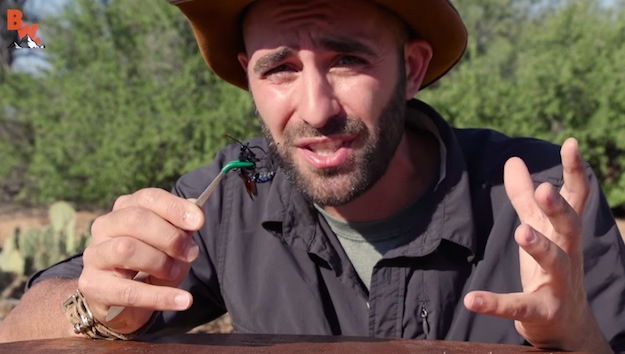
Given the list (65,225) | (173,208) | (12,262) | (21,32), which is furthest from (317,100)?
(21,32)

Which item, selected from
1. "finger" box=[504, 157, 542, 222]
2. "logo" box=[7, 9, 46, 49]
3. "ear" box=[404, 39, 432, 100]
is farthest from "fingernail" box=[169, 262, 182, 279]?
"logo" box=[7, 9, 46, 49]

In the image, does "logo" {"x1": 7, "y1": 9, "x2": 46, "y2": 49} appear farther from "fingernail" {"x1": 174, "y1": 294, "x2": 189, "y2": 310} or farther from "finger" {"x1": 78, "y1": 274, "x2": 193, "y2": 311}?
"fingernail" {"x1": 174, "y1": 294, "x2": 189, "y2": 310}

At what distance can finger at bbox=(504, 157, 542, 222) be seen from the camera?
1654 mm

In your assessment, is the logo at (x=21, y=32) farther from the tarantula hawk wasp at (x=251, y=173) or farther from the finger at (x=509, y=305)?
the finger at (x=509, y=305)

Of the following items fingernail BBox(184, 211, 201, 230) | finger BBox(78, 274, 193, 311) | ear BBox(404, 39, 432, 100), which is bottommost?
finger BBox(78, 274, 193, 311)

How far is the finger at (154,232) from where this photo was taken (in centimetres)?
161

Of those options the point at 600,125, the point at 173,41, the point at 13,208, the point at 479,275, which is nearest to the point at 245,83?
the point at 479,275

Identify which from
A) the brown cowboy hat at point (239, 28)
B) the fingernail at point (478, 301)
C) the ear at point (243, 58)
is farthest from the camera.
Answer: the ear at point (243, 58)

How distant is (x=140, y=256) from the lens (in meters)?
1.64

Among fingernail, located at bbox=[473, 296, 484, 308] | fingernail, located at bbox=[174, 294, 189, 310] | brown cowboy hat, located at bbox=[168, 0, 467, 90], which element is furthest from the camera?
brown cowboy hat, located at bbox=[168, 0, 467, 90]

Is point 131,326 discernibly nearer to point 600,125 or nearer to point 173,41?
point 173,41

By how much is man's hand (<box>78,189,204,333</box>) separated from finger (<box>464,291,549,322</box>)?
55 centimetres

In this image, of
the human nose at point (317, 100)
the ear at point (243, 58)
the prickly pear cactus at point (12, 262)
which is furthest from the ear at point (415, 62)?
the prickly pear cactus at point (12, 262)

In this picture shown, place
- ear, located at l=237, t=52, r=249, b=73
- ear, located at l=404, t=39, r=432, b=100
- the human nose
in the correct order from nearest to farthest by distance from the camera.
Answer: the human nose → ear, located at l=404, t=39, r=432, b=100 → ear, located at l=237, t=52, r=249, b=73
